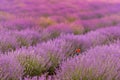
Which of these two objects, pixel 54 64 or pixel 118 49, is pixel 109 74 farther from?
pixel 54 64

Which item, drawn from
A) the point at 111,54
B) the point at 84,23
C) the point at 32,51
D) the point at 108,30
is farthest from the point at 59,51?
the point at 84,23

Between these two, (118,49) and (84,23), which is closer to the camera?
(118,49)

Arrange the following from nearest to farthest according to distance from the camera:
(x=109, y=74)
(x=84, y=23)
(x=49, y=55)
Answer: (x=109, y=74) < (x=49, y=55) < (x=84, y=23)

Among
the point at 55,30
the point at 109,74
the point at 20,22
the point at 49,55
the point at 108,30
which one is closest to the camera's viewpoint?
the point at 109,74

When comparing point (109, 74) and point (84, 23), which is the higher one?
point (109, 74)

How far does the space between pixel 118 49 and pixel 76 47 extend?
52.2 inches

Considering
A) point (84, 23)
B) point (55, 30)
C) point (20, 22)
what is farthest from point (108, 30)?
point (20, 22)

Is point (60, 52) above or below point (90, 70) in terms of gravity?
below

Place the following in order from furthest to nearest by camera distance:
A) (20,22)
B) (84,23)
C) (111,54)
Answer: (84,23)
(20,22)
(111,54)

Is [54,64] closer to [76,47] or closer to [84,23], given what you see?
[76,47]

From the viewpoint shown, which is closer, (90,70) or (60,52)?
(90,70)

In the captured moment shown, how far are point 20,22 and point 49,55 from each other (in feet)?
11.1

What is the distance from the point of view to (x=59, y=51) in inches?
177

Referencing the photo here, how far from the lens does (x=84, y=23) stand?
834cm
